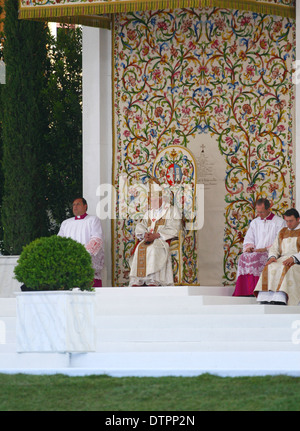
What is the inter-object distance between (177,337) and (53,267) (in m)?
1.72

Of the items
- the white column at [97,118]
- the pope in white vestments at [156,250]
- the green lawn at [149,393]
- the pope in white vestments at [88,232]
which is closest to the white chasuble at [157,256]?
the pope in white vestments at [156,250]

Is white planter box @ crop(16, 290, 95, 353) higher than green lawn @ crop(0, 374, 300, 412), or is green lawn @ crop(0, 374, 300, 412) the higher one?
white planter box @ crop(16, 290, 95, 353)

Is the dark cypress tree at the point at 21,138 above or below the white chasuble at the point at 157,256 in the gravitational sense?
above

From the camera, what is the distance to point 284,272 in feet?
37.6

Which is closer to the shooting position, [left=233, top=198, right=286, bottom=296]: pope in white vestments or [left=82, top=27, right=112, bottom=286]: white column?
[left=233, top=198, right=286, bottom=296]: pope in white vestments

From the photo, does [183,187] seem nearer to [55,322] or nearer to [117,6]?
[117,6]

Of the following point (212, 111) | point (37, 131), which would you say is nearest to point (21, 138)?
point (37, 131)

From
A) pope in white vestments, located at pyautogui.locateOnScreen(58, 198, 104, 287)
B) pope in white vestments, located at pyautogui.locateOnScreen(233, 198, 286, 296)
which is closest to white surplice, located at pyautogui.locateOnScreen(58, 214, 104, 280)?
pope in white vestments, located at pyautogui.locateOnScreen(58, 198, 104, 287)

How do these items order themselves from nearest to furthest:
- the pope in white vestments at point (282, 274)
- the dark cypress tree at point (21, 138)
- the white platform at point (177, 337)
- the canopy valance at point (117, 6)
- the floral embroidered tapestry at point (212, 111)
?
the white platform at point (177, 337)
the pope in white vestments at point (282, 274)
the canopy valance at point (117, 6)
the floral embroidered tapestry at point (212, 111)
the dark cypress tree at point (21, 138)

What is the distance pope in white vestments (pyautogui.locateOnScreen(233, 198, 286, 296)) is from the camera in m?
12.5

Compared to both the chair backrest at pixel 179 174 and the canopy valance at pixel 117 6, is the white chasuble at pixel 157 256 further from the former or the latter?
the canopy valance at pixel 117 6

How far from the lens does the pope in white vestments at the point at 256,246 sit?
12453 mm

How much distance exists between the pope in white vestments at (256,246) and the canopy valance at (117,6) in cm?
247

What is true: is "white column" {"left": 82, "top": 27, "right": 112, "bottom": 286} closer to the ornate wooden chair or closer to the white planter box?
the ornate wooden chair
